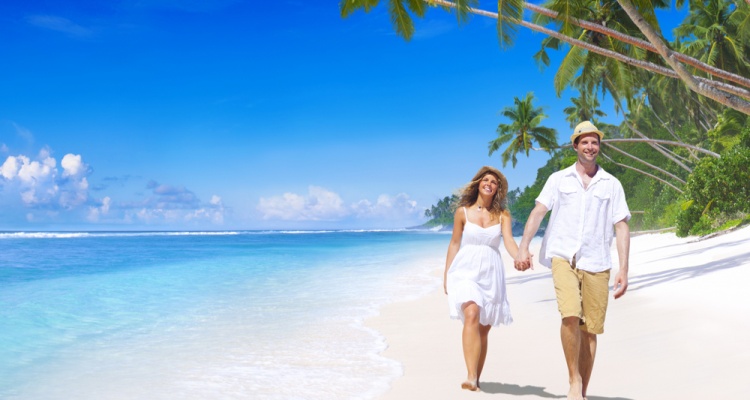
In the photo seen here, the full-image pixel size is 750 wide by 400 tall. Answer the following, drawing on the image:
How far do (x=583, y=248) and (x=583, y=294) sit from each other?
0.30m

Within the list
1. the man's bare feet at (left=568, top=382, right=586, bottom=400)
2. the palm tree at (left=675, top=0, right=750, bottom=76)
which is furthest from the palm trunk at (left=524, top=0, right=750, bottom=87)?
the palm tree at (left=675, top=0, right=750, bottom=76)

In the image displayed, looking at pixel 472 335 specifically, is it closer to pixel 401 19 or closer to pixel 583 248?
pixel 583 248

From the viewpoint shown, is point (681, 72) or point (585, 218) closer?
point (585, 218)

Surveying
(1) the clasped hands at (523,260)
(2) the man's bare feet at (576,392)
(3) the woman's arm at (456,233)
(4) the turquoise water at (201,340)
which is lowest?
(4) the turquoise water at (201,340)

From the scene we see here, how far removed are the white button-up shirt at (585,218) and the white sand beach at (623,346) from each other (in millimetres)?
1129

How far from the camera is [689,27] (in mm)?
32719

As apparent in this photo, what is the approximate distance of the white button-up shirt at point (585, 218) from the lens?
401 centimetres

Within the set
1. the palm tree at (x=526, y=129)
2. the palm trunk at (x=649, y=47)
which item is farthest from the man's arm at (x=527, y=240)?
the palm tree at (x=526, y=129)

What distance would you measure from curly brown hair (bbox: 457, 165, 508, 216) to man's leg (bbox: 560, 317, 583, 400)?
3.36 feet

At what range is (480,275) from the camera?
4555mm

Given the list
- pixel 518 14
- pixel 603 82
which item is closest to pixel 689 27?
pixel 603 82

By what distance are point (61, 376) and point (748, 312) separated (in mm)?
7492

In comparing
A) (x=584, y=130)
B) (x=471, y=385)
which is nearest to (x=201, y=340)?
(x=471, y=385)

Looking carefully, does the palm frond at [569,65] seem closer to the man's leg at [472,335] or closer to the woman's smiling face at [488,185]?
the woman's smiling face at [488,185]
